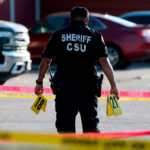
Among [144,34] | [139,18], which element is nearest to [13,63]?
[144,34]

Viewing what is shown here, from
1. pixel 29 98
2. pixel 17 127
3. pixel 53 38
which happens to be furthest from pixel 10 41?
pixel 53 38

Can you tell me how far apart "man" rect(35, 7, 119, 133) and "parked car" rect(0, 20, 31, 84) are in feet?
21.1

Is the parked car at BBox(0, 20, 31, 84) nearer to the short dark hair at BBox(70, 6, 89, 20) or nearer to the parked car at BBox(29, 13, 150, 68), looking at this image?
the parked car at BBox(29, 13, 150, 68)

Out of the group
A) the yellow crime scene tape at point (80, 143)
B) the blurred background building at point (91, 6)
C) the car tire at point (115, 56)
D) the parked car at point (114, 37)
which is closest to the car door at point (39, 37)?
the parked car at point (114, 37)

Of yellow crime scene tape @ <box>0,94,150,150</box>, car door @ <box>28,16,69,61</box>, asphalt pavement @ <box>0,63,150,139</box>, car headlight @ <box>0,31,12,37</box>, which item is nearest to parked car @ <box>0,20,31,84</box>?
car headlight @ <box>0,31,12,37</box>

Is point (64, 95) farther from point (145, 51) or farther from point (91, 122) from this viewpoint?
point (145, 51)

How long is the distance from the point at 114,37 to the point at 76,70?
11605 mm

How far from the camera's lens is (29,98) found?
A: 11.1 m

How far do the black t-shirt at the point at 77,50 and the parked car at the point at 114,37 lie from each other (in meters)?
11.4

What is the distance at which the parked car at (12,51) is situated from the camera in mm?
11820

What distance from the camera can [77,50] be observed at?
540 cm

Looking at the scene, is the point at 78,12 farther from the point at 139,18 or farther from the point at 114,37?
the point at 139,18

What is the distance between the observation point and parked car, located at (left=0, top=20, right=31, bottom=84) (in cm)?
1182

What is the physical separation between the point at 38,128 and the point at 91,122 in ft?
8.92
